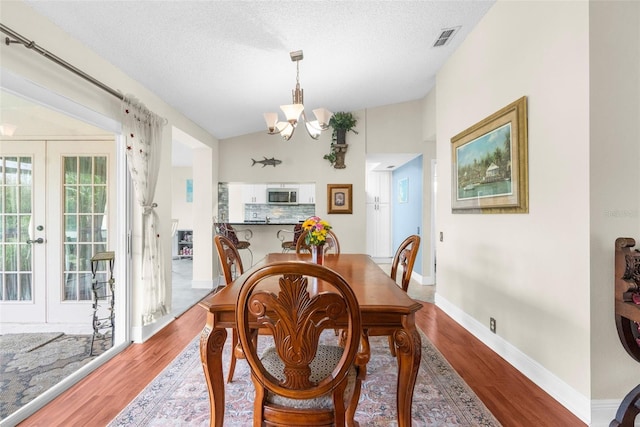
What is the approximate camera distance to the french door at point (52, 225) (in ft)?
10.3

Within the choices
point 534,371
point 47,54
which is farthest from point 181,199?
point 534,371

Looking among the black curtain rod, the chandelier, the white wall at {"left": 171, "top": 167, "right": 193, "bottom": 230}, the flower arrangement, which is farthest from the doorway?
the white wall at {"left": 171, "top": 167, "right": 193, "bottom": 230}

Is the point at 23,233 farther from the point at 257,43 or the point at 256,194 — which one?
the point at 256,194

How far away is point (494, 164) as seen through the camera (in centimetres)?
258

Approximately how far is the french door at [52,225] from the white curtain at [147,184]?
0.73 m

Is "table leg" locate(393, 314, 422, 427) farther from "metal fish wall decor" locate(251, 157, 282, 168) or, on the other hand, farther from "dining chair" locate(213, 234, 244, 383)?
"metal fish wall decor" locate(251, 157, 282, 168)

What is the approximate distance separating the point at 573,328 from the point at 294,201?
16.6 feet

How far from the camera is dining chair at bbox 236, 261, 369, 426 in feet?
3.42

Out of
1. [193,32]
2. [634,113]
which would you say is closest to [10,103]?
[193,32]

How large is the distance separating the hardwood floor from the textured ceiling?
2.27m

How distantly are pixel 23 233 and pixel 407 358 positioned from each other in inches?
156

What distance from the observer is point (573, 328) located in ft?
5.96

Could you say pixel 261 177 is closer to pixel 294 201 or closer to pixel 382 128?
pixel 294 201

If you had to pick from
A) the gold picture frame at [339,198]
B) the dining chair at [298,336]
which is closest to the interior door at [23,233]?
the dining chair at [298,336]
